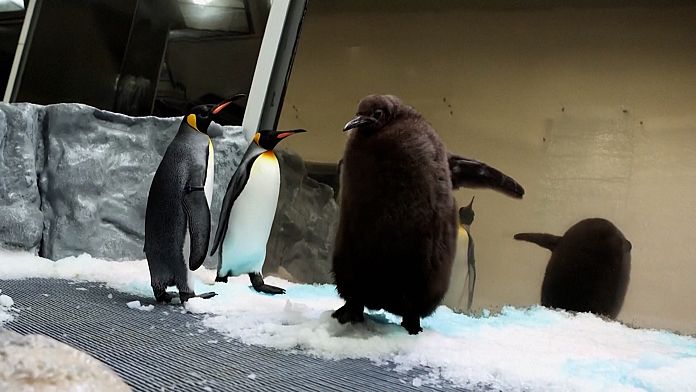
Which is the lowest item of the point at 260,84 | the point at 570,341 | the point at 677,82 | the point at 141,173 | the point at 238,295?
the point at 238,295

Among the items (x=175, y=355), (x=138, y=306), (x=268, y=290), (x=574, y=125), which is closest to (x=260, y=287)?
(x=268, y=290)

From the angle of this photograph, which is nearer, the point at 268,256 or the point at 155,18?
the point at 268,256

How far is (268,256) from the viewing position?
93.6 inches

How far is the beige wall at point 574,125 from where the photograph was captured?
5.73 ft

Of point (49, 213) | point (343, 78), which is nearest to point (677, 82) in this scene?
point (343, 78)

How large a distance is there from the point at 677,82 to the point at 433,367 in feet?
4.72

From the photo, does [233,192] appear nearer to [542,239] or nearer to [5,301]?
[5,301]

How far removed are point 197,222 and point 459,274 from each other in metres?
0.87

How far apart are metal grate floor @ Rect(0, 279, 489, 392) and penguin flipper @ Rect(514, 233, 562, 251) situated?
1.10 m

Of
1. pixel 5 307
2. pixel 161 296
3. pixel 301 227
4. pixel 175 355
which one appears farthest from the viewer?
pixel 301 227

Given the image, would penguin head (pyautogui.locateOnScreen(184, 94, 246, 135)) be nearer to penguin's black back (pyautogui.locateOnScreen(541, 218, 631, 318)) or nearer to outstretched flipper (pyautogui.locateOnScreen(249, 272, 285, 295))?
outstretched flipper (pyautogui.locateOnScreen(249, 272, 285, 295))

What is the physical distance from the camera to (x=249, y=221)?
1818 mm

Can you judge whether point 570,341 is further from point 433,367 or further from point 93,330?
point 93,330

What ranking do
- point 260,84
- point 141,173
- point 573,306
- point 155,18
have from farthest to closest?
point 155,18, point 260,84, point 141,173, point 573,306
